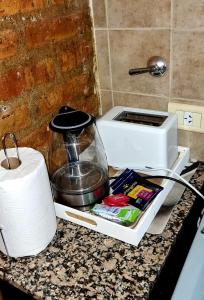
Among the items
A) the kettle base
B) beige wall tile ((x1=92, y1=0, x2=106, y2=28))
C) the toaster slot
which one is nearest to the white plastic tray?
the kettle base

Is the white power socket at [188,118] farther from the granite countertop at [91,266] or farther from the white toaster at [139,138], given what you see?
the granite countertop at [91,266]

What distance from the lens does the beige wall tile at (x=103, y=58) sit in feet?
3.21

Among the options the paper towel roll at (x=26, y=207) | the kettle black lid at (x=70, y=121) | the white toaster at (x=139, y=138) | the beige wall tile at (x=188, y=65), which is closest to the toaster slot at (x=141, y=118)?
the white toaster at (x=139, y=138)

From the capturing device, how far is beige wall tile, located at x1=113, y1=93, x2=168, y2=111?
3.22ft

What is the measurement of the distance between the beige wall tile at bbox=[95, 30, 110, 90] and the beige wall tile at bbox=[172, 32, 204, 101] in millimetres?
Answer: 233

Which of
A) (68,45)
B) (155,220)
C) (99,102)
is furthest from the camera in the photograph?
(99,102)

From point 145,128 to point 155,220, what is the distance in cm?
25

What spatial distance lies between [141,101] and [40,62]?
0.37m

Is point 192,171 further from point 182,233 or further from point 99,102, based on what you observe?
point 99,102

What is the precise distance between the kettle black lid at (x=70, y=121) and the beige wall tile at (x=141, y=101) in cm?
31

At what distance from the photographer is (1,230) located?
660 mm

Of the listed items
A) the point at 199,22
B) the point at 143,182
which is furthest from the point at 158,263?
the point at 199,22

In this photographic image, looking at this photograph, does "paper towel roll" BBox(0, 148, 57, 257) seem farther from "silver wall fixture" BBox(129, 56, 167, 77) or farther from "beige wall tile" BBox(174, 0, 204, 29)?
"beige wall tile" BBox(174, 0, 204, 29)

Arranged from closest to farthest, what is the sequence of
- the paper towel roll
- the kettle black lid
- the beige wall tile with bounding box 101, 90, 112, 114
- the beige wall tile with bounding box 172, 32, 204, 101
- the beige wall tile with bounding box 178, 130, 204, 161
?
the paper towel roll → the kettle black lid → the beige wall tile with bounding box 172, 32, 204, 101 → the beige wall tile with bounding box 178, 130, 204, 161 → the beige wall tile with bounding box 101, 90, 112, 114
